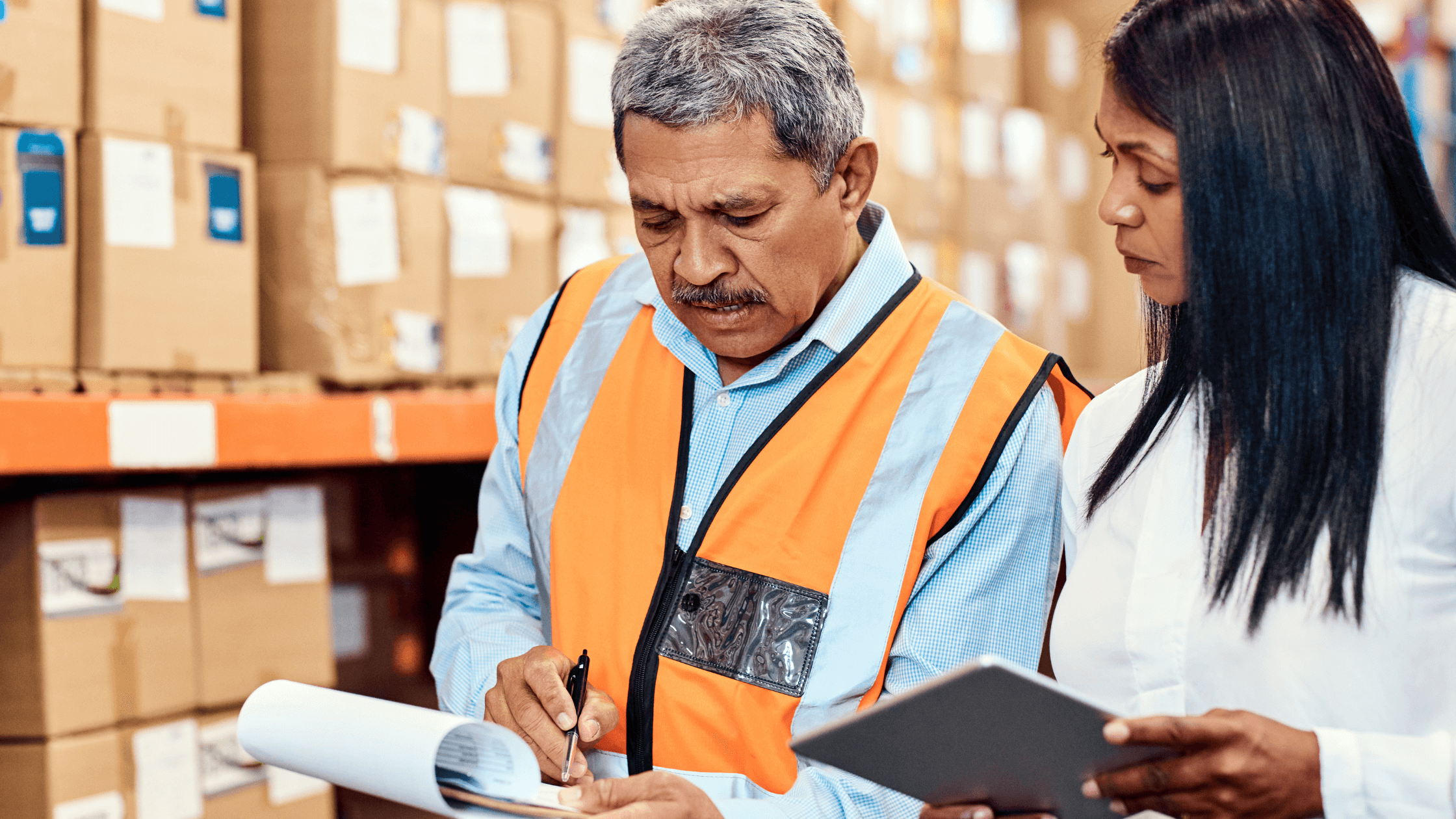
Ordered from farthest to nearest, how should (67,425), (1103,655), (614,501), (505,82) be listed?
(505,82) < (67,425) < (614,501) < (1103,655)

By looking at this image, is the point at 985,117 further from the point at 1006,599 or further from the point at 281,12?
the point at 1006,599

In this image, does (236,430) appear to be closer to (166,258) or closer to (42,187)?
(166,258)

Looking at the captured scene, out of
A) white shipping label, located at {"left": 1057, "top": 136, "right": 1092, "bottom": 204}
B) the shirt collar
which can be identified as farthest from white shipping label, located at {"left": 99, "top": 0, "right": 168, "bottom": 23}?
white shipping label, located at {"left": 1057, "top": 136, "right": 1092, "bottom": 204}

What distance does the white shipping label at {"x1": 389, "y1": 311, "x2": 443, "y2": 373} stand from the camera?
2301mm

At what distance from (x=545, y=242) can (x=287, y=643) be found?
0.93 metres

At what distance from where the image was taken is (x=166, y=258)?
6.58 ft

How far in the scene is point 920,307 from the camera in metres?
1.53

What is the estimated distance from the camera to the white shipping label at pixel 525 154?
2490mm

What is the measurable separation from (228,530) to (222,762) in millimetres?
405

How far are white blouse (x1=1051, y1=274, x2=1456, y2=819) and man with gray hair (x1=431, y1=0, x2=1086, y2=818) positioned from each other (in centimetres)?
24

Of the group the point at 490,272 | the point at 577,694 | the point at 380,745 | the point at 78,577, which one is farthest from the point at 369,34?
the point at 380,745

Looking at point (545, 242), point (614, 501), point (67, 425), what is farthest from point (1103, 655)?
point (545, 242)

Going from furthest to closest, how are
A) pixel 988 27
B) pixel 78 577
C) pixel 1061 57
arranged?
1. pixel 1061 57
2. pixel 988 27
3. pixel 78 577

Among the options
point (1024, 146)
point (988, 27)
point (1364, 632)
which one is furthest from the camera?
point (1024, 146)
